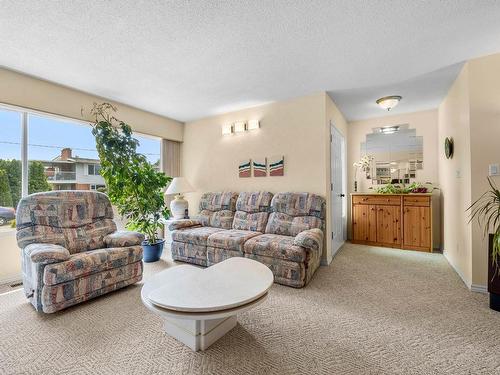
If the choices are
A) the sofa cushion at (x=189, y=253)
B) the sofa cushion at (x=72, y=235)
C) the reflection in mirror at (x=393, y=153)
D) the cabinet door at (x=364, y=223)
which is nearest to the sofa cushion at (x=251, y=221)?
the sofa cushion at (x=189, y=253)

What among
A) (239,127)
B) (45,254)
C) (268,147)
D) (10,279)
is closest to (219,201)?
(268,147)

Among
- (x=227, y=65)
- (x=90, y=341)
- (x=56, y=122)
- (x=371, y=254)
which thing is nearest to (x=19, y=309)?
(x=90, y=341)

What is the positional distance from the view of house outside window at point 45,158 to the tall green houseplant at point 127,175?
34 cm

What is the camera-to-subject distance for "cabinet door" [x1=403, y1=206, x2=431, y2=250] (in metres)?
3.82

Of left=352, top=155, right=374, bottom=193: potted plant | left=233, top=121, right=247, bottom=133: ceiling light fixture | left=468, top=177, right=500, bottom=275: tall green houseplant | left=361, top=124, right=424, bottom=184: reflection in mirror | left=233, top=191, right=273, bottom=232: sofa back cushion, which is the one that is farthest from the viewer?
left=352, top=155, right=374, bottom=193: potted plant

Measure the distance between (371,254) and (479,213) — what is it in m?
1.61

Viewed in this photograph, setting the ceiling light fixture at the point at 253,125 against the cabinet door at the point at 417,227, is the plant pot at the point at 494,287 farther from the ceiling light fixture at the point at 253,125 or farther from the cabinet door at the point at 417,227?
the ceiling light fixture at the point at 253,125

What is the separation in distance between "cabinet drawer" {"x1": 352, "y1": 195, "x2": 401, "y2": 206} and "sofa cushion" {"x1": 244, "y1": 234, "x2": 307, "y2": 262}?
205cm

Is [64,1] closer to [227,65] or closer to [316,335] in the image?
[227,65]

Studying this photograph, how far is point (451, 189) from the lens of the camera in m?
3.20

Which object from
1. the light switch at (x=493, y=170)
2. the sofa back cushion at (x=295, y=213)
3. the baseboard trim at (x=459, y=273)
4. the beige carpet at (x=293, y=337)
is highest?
the light switch at (x=493, y=170)

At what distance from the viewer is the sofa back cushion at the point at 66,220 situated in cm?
237

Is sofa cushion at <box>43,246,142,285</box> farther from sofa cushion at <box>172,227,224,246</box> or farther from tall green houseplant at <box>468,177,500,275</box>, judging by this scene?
tall green houseplant at <box>468,177,500,275</box>

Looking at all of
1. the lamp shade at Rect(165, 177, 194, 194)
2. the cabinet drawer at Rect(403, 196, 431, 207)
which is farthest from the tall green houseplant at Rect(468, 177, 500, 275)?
the lamp shade at Rect(165, 177, 194, 194)
